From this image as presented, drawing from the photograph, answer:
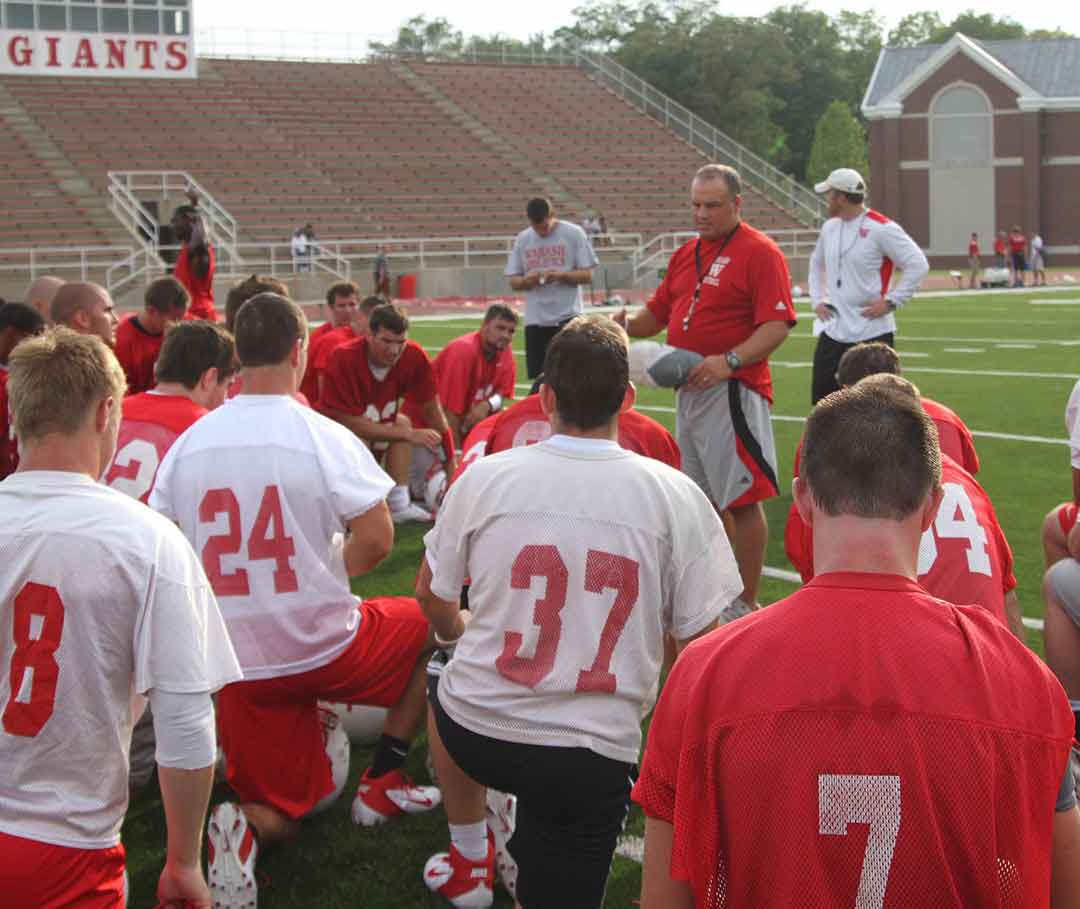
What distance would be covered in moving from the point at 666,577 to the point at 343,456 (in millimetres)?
1219

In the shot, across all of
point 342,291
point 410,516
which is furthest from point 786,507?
point 342,291

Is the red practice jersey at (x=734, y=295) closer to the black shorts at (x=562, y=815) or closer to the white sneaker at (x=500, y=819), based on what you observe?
the white sneaker at (x=500, y=819)

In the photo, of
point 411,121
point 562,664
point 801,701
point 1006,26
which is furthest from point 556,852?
point 1006,26

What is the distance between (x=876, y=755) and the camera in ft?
6.16

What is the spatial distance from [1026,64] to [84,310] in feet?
177

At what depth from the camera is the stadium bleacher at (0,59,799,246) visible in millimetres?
38094

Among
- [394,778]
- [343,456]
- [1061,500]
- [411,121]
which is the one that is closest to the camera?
[343,456]

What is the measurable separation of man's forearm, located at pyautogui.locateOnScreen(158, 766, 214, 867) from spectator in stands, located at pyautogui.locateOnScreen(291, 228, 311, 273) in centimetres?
3056

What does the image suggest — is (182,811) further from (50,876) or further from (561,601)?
(561,601)

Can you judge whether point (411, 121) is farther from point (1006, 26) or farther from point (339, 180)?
point (1006, 26)

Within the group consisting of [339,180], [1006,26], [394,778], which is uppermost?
[1006,26]

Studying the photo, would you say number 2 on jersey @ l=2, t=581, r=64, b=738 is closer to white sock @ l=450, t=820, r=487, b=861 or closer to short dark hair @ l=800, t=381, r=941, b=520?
white sock @ l=450, t=820, r=487, b=861

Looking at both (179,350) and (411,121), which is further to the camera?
(411,121)

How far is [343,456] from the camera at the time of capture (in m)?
4.13
